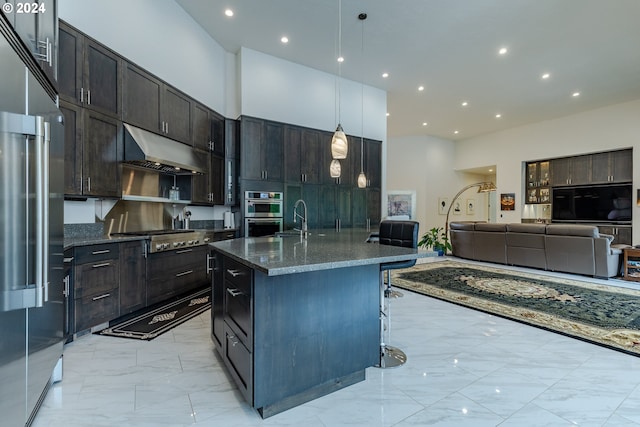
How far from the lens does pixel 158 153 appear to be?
144 inches

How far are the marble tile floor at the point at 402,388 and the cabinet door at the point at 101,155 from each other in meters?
1.47

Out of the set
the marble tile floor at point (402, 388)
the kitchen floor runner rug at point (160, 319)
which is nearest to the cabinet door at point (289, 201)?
the kitchen floor runner rug at point (160, 319)

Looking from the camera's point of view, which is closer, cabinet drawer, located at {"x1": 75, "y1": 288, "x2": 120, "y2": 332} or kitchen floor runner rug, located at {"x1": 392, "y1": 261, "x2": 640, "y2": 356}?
cabinet drawer, located at {"x1": 75, "y1": 288, "x2": 120, "y2": 332}

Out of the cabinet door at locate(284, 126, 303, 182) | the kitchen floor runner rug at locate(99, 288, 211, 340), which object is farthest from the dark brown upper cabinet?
the cabinet door at locate(284, 126, 303, 182)

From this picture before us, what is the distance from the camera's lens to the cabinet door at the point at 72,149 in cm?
280

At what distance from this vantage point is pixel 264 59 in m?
5.48

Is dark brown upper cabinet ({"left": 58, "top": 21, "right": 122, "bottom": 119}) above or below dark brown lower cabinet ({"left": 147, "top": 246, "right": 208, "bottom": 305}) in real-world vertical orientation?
above

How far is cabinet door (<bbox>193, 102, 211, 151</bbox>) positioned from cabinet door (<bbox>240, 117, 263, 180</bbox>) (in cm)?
56

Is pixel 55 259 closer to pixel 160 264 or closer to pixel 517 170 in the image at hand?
pixel 160 264

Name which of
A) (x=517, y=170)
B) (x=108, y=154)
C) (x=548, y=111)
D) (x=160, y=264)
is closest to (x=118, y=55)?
(x=108, y=154)

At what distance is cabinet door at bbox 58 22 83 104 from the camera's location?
274 cm

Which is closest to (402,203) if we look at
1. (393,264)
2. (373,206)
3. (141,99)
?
(373,206)

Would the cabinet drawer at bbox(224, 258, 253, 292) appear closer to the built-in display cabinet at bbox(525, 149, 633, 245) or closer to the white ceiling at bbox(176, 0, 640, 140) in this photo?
the white ceiling at bbox(176, 0, 640, 140)

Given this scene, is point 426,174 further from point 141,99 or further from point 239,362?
point 239,362
